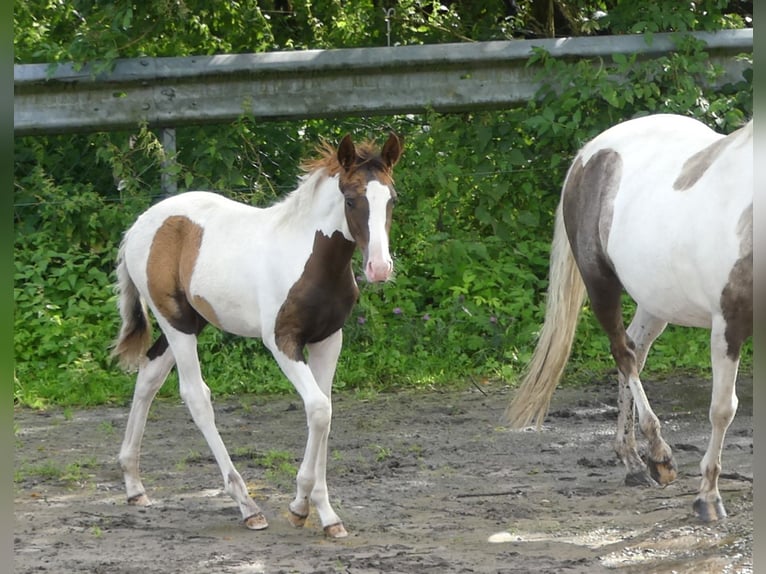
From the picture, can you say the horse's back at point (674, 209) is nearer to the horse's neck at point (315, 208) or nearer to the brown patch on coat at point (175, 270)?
the horse's neck at point (315, 208)

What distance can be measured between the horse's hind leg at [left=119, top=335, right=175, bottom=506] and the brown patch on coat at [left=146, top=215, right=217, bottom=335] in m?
0.23

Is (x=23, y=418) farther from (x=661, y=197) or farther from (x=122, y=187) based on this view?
(x=661, y=197)

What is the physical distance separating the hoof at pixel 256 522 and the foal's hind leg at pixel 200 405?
30 millimetres

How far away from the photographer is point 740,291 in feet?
12.9

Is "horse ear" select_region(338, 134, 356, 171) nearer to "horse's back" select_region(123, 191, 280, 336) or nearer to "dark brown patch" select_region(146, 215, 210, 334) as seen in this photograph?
"horse's back" select_region(123, 191, 280, 336)

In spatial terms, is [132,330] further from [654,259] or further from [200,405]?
[654,259]

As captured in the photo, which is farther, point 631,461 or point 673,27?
point 673,27

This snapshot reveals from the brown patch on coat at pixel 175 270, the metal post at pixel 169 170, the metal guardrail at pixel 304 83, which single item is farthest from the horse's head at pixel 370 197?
the metal guardrail at pixel 304 83

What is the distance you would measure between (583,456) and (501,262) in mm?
2454

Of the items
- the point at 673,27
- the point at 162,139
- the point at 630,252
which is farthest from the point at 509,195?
the point at 630,252

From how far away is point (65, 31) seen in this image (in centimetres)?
831

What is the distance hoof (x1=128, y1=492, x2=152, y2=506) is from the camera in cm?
461

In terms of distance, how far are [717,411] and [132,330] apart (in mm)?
2598

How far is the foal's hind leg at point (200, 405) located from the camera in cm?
434
